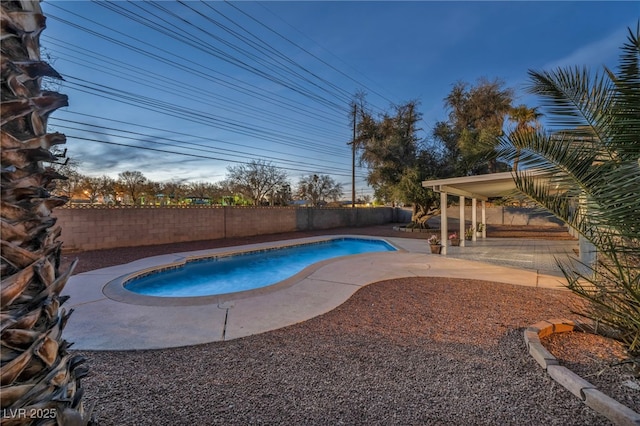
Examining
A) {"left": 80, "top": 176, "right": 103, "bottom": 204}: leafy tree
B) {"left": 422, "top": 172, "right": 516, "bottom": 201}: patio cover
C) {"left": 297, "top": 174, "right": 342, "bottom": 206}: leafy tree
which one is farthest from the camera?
{"left": 297, "top": 174, "right": 342, "bottom": 206}: leafy tree

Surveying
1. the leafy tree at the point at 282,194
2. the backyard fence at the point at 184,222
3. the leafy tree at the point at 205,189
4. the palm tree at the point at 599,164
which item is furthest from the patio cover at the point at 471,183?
the leafy tree at the point at 205,189

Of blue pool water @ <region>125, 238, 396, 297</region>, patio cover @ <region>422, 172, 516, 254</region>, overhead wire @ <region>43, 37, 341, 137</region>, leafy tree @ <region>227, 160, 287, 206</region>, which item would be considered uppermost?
overhead wire @ <region>43, 37, 341, 137</region>

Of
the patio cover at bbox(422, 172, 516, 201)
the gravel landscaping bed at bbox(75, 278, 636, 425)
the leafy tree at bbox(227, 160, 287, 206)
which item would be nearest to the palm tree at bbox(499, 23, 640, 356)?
the gravel landscaping bed at bbox(75, 278, 636, 425)

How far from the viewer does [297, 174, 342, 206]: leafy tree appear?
31.5m

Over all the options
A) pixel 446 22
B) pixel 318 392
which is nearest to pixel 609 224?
pixel 318 392

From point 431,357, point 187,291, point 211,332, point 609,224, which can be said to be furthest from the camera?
point 187,291

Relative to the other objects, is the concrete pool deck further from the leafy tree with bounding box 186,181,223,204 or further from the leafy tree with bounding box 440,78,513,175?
the leafy tree with bounding box 186,181,223,204

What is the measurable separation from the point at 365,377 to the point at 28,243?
8.93 feet

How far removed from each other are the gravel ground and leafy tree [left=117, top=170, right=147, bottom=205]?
2394cm

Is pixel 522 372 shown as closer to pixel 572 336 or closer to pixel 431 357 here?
pixel 431 357

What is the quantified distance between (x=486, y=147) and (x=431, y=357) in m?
2.70

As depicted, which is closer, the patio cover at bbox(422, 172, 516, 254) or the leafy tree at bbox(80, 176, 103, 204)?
the patio cover at bbox(422, 172, 516, 254)

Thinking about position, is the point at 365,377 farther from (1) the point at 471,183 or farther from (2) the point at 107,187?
(2) the point at 107,187

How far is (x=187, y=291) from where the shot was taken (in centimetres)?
761
